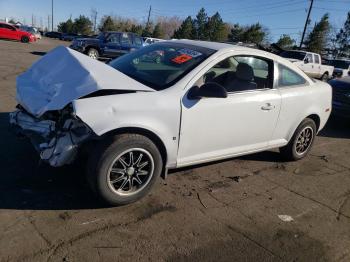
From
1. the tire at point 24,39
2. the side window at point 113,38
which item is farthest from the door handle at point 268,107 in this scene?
the tire at point 24,39

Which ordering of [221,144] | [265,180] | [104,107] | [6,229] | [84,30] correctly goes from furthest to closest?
1. [84,30]
2. [265,180]
3. [221,144]
4. [104,107]
5. [6,229]

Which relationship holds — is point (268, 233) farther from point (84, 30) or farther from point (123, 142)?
point (84, 30)

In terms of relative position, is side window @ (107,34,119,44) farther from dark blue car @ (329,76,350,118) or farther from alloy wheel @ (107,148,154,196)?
alloy wheel @ (107,148,154,196)

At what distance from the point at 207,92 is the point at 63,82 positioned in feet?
4.92

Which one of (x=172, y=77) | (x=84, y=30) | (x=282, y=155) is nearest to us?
(x=172, y=77)

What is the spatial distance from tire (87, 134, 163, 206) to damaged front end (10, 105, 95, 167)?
0.72 feet

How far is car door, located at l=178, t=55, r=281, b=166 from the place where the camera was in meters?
4.02

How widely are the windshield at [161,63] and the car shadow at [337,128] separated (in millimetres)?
4577

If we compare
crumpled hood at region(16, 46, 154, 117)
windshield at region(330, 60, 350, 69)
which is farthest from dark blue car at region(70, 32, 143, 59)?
crumpled hood at region(16, 46, 154, 117)

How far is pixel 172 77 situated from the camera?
403 centimetres

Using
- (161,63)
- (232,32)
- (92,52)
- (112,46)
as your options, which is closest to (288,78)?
(161,63)

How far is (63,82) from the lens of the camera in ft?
12.5

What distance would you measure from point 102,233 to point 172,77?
1788 mm

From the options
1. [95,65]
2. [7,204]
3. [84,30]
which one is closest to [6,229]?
[7,204]
